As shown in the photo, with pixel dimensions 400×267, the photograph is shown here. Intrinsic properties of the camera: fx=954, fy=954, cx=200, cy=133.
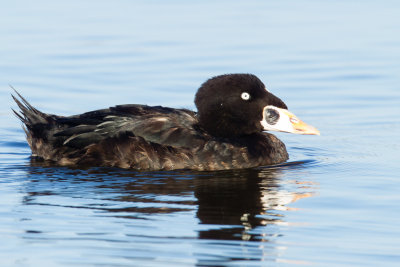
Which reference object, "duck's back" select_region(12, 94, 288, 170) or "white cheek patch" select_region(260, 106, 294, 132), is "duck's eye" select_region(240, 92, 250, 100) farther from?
"duck's back" select_region(12, 94, 288, 170)

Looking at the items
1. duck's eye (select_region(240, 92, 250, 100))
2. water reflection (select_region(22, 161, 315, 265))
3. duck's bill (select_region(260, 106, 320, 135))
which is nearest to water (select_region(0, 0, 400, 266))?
water reflection (select_region(22, 161, 315, 265))

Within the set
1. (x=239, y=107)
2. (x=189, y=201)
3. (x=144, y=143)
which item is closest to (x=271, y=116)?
(x=239, y=107)

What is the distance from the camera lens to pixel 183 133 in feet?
32.6

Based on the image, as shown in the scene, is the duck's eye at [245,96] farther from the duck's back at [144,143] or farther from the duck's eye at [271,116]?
the duck's back at [144,143]

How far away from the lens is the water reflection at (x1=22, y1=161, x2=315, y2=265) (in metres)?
7.33

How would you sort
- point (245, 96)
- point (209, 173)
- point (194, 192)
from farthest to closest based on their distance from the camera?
point (245, 96), point (209, 173), point (194, 192)

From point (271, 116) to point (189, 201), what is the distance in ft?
6.85

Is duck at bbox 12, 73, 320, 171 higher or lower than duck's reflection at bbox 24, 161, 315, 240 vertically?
higher

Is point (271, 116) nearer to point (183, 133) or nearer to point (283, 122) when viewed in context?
point (283, 122)

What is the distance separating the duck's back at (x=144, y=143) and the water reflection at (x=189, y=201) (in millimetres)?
159

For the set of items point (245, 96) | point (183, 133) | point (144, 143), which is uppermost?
point (245, 96)

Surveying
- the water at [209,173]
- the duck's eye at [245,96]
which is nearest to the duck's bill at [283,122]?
the duck's eye at [245,96]

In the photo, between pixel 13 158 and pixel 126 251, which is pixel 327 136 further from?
pixel 126 251

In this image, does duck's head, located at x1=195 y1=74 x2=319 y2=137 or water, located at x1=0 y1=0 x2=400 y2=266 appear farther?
duck's head, located at x1=195 y1=74 x2=319 y2=137
